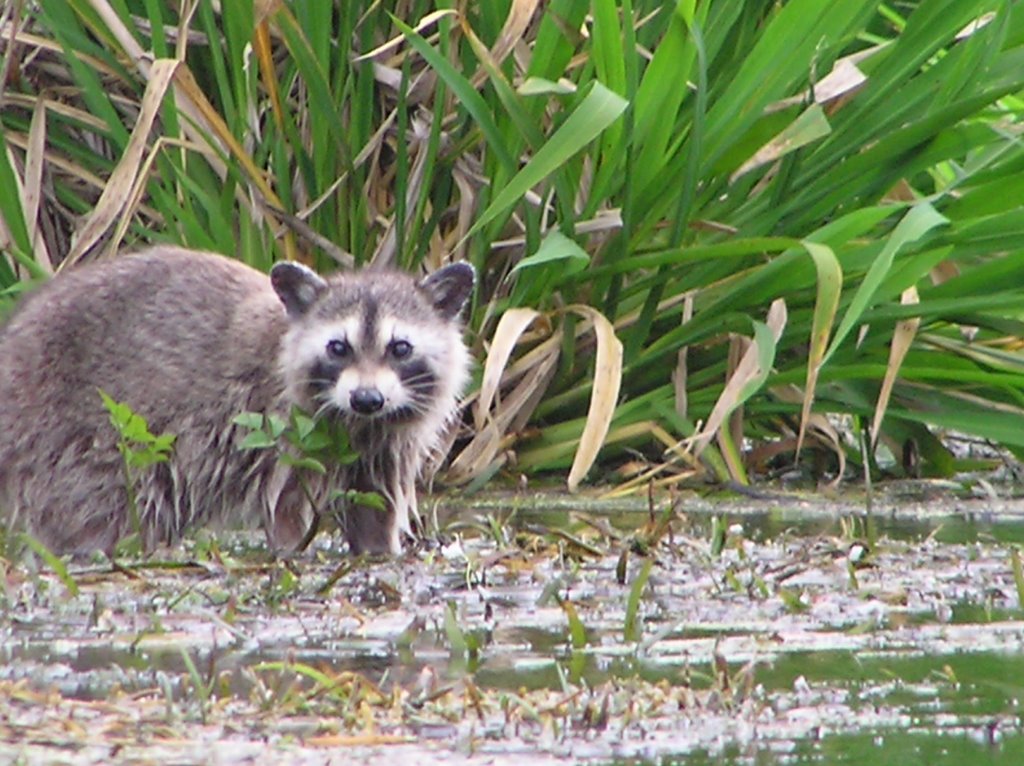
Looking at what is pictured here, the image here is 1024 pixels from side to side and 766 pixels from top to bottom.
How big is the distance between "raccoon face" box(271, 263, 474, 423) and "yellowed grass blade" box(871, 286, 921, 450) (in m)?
1.06

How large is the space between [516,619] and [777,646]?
1.77 ft

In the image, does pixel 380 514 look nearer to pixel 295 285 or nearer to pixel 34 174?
pixel 295 285

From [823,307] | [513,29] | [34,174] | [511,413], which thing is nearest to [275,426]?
[511,413]

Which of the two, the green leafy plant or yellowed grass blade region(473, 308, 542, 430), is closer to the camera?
the green leafy plant

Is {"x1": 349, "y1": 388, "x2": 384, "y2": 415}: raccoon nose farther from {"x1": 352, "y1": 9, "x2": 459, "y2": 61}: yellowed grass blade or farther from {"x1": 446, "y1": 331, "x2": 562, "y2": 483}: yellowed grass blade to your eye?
{"x1": 352, "y1": 9, "x2": 459, "y2": 61}: yellowed grass blade

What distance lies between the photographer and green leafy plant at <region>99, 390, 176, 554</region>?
445 centimetres

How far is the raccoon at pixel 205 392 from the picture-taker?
5.05 meters

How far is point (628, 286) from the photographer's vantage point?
19.0 ft

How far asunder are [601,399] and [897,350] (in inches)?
34.2

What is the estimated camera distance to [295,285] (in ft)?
17.0

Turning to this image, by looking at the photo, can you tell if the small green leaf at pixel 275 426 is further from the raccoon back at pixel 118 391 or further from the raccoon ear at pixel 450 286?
the raccoon ear at pixel 450 286

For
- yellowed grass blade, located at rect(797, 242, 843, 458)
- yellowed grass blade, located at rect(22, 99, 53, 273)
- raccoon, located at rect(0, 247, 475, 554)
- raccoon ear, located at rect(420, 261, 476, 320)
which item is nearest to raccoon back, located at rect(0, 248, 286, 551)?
raccoon, located at rect(0, 247, 475, 554)

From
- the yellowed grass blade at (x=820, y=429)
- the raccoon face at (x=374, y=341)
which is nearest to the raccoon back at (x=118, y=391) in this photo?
the raccoon face at (x=374, y=341)

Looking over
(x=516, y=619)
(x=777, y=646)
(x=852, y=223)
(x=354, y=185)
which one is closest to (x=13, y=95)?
(x=354, y=185)
